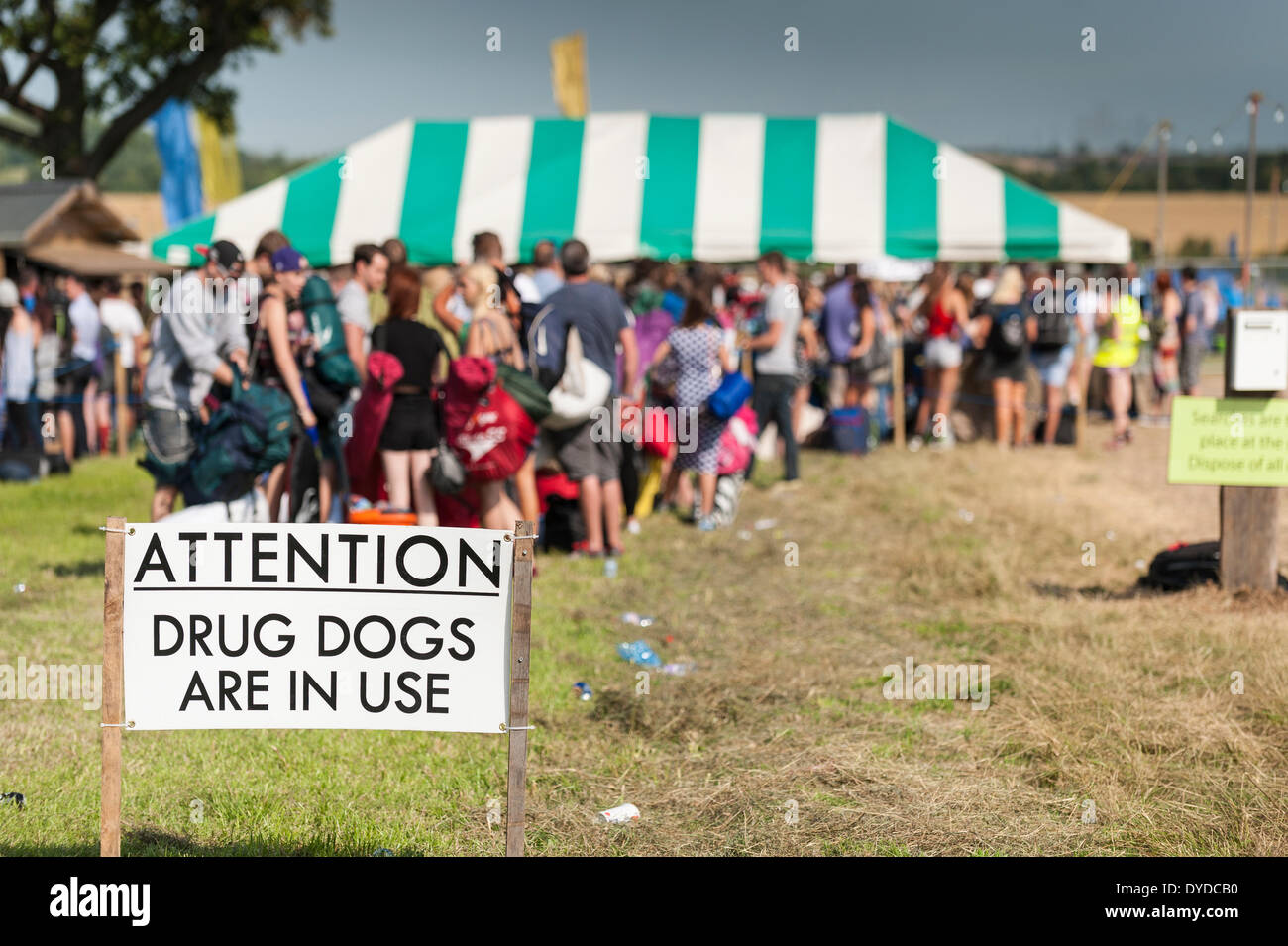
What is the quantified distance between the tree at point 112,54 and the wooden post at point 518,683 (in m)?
21.7

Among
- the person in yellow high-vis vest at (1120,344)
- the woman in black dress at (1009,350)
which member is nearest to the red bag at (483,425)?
the woman in black dress at (1009,350)

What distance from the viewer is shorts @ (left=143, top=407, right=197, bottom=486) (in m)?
7.15

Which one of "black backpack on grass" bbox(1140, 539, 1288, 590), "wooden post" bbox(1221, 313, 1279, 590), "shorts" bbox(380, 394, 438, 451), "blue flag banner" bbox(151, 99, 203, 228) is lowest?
"black backpack on grass" bbox(1140, 539, 1288, 590)

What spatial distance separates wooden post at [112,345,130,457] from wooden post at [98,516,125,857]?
36.4 feet

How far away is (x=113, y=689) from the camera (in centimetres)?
338

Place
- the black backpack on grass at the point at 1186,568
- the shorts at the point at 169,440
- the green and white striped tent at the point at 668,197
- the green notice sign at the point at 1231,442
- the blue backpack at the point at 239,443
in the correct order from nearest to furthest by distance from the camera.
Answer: the green notice sign at the point at 1231,442
the blue backpack at the point at 239,443
the black backpack on grass at the point at 1186,568
the shorts at the point at 169,440
the green and white striped tent at the point at 668,197

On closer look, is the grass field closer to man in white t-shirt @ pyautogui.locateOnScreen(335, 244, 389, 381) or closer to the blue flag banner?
man in white t-shirt @ pyautogui.locateOnScreen(335, 244, 389, 381)

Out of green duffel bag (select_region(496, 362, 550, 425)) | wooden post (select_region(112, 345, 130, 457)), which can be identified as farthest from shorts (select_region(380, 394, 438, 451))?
wooden post (select_region(112, 345, 130, 457))

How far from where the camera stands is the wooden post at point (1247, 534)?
6605mm

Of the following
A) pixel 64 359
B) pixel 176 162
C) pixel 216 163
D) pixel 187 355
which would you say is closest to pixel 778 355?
pixel 187 355

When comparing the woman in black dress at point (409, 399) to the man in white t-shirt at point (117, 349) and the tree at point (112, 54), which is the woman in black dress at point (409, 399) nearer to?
the man in white t-shirt at point (117, 349)

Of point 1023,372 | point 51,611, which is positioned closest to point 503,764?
point 51,611

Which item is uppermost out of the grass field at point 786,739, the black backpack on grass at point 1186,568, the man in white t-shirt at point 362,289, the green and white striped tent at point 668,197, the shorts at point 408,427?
the green and white striped tent at point 668,197
